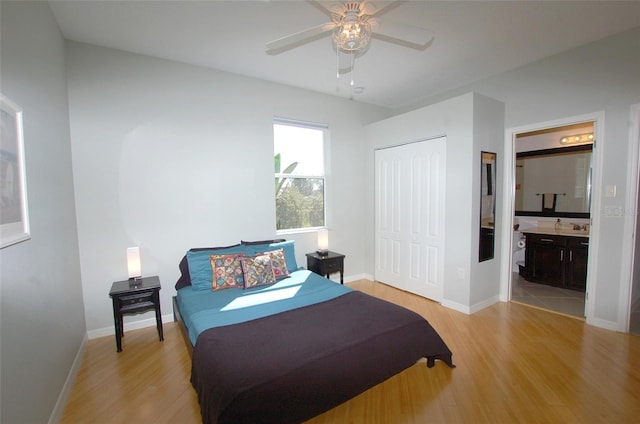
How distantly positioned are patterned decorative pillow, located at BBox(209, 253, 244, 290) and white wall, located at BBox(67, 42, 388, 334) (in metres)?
0.50

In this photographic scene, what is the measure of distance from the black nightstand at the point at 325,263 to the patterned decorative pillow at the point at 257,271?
898 millimetres

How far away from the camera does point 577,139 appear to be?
4379mm

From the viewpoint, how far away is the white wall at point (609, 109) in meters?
2.77

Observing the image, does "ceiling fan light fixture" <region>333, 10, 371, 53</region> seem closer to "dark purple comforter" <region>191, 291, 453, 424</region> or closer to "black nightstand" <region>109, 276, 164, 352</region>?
"dark purple comforter" <region>191, 291, 453, 424</region>

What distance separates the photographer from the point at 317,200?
4.40 metres

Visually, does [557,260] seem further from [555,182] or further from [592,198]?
[592,198]

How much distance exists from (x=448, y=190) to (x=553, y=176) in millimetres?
2551

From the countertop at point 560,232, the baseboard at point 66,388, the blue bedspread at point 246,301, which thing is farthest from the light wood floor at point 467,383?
the countertop at point 560,232

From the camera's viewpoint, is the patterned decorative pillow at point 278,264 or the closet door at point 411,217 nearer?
the patterned decorative pillow at point 278,264

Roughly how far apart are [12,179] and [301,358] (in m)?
1.82

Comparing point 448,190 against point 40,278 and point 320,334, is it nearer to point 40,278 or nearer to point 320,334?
point 320,334

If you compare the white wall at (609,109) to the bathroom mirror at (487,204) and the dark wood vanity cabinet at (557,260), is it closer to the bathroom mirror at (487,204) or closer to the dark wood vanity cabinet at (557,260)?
the bathroom mirror at (487,204)

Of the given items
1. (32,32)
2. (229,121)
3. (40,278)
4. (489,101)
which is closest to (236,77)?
(229,121)

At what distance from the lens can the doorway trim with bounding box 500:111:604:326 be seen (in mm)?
2955
